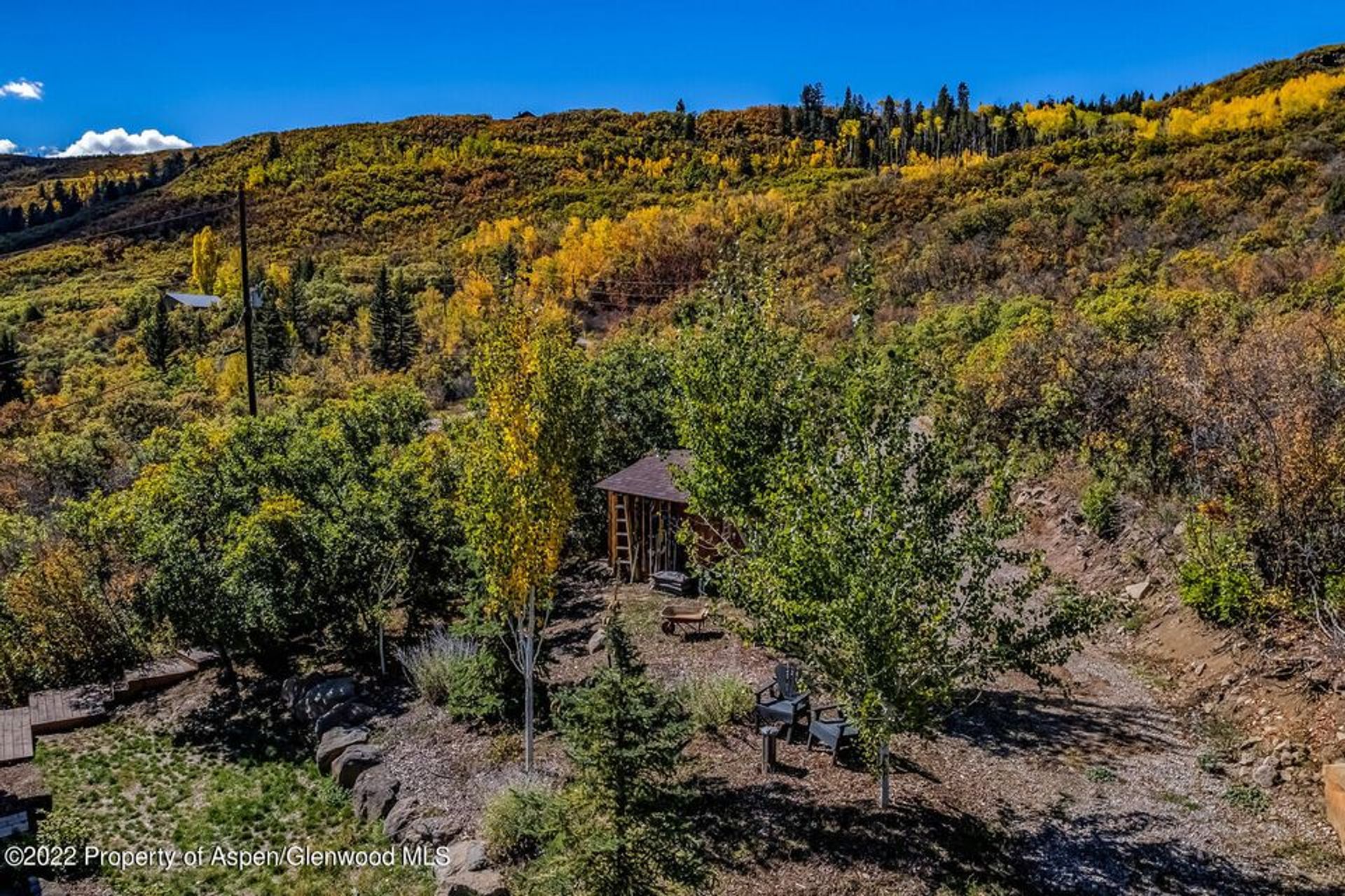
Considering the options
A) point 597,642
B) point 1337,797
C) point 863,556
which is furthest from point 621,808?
point 597,642

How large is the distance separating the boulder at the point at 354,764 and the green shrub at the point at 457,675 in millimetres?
1165

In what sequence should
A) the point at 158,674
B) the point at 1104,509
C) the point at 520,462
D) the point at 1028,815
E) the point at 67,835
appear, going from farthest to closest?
the point at 1104,509 < the point at 158,674 < the point at 67,835 < the point at 520,462 < the point at 1028,815

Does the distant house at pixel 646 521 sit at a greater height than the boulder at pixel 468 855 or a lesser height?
greater

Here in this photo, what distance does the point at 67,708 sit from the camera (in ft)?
44.2

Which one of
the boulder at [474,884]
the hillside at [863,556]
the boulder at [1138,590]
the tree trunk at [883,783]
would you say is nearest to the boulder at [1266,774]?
the hillside at [863,556]

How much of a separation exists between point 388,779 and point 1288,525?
12.2m

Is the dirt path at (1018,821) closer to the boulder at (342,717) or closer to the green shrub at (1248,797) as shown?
the green shrub at (1248,797)

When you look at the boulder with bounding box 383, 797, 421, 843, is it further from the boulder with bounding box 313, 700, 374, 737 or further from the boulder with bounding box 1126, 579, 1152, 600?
the boulder with bounding box 1126, 579, 1152, 600

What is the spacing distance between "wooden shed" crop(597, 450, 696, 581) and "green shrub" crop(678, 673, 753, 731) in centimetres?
546

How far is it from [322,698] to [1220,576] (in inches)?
535

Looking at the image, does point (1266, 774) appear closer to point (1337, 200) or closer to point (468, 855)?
point (468, 855)

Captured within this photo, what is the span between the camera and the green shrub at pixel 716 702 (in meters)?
10.7

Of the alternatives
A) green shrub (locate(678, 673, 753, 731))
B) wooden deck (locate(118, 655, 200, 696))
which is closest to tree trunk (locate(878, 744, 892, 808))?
green shrub (locate(678, 673, 753, 731))

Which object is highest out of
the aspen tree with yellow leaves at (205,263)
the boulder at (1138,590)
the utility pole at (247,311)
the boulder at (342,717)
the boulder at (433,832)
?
the aspen tree with yellow leaves at (205,263)
